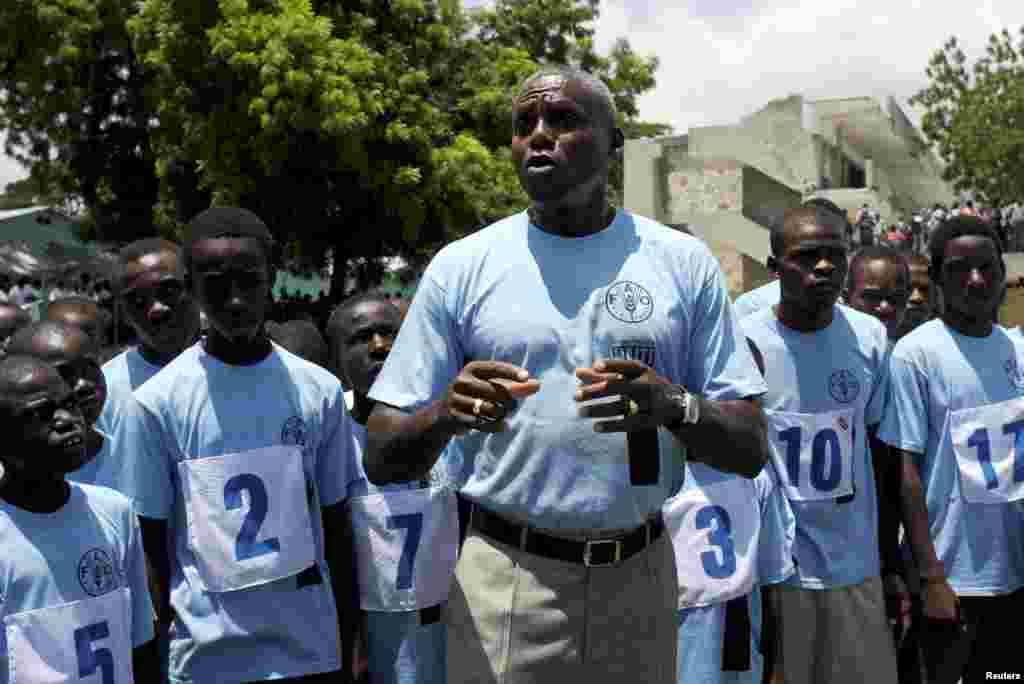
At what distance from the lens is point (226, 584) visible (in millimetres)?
3510

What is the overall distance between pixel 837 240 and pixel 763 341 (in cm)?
50

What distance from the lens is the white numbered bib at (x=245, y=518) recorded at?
3.52m

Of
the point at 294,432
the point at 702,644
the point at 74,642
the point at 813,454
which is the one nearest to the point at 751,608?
the point at 702,644

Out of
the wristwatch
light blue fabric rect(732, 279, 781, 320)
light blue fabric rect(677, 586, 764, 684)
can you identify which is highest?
light blue fabric rect(732, 279, 781, 320)

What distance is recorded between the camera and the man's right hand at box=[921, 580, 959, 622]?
173 inches

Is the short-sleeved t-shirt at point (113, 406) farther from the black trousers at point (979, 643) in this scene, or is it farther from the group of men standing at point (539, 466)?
the black trousers at point (979, 643)

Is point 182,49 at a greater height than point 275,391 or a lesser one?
greater

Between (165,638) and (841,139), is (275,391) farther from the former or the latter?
(841,139)

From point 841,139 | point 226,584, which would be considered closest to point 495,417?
point 226,584

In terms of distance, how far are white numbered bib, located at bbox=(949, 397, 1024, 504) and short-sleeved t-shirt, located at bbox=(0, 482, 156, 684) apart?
9.72ft

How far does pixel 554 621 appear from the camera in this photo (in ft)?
8.80

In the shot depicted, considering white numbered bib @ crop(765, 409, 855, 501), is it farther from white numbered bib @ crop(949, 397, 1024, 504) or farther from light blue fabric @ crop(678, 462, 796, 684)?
white numbered bib @ crop(949, 397, 1024, 504)

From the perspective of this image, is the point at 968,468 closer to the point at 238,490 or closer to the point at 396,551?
the point at 396,551

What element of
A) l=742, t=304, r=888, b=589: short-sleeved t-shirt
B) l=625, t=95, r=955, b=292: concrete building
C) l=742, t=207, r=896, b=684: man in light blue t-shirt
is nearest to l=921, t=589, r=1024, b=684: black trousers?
l=742, t=207, r=896, b=684: man in light blue t-shirt
